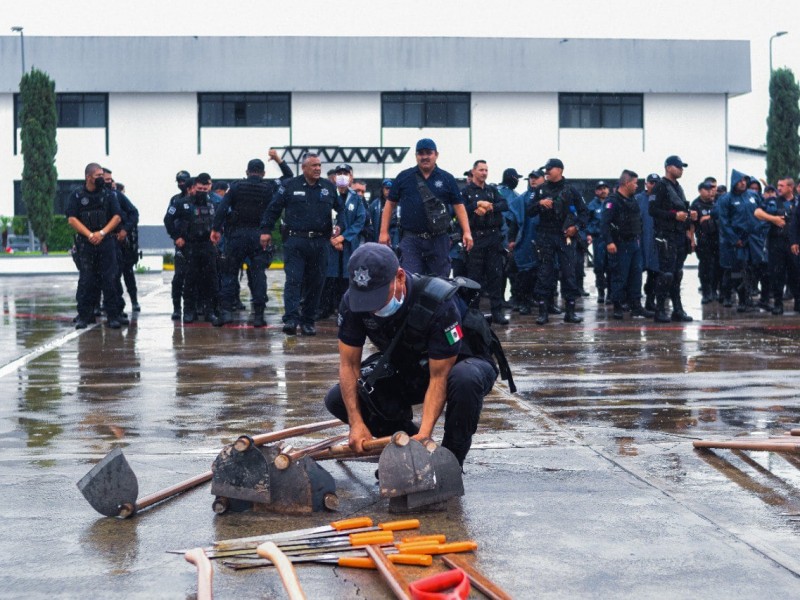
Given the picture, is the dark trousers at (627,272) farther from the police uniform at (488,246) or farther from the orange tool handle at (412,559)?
the orange tool handle at (412,559)

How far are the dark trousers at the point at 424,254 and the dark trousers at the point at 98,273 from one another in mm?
3839

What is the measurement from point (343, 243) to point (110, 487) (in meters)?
10.1

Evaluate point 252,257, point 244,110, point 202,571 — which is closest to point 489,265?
point 252,257

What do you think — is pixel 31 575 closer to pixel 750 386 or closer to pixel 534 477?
pixel 534 477

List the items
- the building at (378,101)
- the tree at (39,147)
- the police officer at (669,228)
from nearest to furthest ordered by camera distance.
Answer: the police officer at (669,228) → the tree at (39,147) → the building at (378,101)

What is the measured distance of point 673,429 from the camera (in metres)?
7.41

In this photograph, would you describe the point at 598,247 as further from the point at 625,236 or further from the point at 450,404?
the point at 450,404

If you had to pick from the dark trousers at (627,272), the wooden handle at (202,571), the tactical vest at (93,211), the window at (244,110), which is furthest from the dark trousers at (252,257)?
the window at (244,110)

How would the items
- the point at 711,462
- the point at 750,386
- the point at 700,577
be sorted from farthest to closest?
the point at 750,386, the point at 711,462, the point at 700,577

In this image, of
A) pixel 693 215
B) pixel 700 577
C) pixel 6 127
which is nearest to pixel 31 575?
pixel 700 577

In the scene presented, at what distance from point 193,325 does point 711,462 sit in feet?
31.6

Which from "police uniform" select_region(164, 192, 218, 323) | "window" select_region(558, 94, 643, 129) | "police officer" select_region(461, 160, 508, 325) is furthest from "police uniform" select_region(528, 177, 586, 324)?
"window" select_region(558, 94, 643, 129)

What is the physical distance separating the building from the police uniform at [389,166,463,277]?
110 feet

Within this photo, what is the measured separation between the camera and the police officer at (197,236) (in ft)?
49.1
